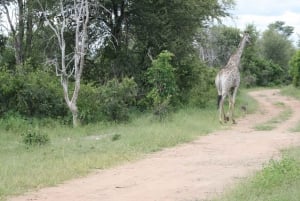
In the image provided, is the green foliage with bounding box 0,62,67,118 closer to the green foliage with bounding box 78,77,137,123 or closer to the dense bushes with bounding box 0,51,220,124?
the dense bushes with bounding box 0,51,220,124

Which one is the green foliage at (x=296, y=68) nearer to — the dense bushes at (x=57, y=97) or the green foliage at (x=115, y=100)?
the dense bushes at (x=57, y=97)

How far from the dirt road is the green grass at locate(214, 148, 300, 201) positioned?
1.36ft

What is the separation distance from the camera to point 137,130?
14.1m

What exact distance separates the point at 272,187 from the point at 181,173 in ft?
7.44

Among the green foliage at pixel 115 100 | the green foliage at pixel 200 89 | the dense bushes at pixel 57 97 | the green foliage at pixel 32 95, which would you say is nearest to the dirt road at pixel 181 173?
the green foliage at pixel 115 100

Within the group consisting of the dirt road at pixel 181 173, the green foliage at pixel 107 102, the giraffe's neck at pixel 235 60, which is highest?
the giraffe's neck at pixel 235 60

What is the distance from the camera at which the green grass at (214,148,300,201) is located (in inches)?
268

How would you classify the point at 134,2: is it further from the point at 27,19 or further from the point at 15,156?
the point at 15,156

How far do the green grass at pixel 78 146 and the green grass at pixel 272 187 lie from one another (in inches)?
119

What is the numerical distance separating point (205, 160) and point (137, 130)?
12.7 ft

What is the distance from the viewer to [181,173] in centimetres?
928

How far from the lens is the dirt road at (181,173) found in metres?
7.72

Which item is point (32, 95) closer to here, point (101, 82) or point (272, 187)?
point (101, 82)

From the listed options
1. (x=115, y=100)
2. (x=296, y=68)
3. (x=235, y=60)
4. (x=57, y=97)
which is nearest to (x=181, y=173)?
(x=115, y=100)
